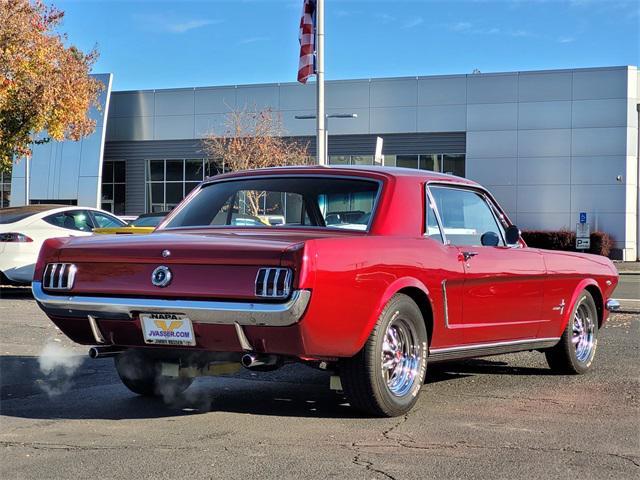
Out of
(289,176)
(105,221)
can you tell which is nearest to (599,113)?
(105,221)

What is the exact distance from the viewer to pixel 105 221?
1418 cm

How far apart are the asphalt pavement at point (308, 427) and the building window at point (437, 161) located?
95.7 ft

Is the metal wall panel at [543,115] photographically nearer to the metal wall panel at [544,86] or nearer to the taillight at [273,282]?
the metal wall panel at [544,86]

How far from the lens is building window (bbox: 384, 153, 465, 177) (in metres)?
36.0

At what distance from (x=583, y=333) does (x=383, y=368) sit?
116 inches

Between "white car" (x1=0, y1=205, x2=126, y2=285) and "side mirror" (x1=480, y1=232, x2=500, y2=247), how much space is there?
A: 7.91 meters

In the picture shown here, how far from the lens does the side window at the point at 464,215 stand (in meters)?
5.98

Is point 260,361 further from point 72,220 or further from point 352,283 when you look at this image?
point 72,220

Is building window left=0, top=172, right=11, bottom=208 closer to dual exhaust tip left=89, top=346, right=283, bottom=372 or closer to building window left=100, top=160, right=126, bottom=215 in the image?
building window left=100, top=160, right=126, bottom=215

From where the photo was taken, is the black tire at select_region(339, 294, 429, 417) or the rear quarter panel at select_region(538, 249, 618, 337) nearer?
the black tire at select_region(339, 294, 429, 417)

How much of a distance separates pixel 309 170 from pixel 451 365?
101 inches

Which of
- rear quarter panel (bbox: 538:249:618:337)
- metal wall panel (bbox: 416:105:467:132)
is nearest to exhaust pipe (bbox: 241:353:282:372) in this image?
rear quarter panel (bbox: 538:249:618:337)

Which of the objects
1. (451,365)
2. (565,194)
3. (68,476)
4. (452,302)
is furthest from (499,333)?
(565,194)

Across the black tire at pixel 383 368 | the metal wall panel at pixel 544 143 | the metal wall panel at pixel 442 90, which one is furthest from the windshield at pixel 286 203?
the metal wall panel at pixel 442 90
